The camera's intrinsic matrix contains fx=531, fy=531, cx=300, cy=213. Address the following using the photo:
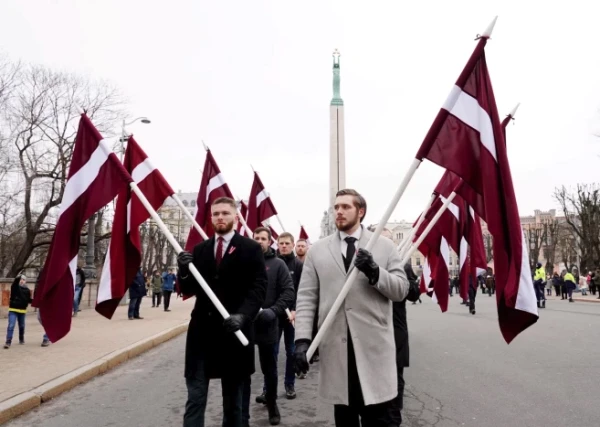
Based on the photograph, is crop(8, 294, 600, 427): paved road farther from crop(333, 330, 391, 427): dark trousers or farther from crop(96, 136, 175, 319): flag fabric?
crop(333, 330, 391, 427): dark trousers

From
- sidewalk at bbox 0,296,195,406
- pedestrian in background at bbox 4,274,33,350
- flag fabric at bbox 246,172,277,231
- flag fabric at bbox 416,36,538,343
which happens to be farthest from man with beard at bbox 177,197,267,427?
pedestrian in background at bbox 4,274,33,350

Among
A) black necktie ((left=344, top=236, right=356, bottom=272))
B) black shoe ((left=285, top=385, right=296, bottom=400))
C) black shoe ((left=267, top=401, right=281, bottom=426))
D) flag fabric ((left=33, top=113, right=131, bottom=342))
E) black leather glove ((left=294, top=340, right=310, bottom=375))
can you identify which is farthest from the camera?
black shoe ((left=285, top=385, right=296, bottom=400))

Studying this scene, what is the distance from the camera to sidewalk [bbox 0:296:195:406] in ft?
22.6

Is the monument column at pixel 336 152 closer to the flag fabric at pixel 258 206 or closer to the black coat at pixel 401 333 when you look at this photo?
the flag fabric at pixel 258 206

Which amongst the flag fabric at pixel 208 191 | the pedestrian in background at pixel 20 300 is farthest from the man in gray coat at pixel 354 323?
the pedestrian in background at pixel 20 300

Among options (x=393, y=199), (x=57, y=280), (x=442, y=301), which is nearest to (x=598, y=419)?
(x=442, y=301)

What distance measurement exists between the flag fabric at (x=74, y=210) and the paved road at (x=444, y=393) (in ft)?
4.58

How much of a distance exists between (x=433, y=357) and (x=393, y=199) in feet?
19.8

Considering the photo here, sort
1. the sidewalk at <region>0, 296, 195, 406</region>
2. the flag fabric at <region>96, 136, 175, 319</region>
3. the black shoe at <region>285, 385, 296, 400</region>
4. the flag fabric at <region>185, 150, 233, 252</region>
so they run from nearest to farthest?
the flag fabric at <region>96, 136, 175, 319</region>
the black shoe at <region>285, 385, 296, 400</region>
the sidewalk at <region>0, 296, 195, 406</region>
the flag fabric at <region>185, 150, 233, 252</region>

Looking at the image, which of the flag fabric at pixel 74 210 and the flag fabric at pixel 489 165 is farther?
the flag fabric at pixel 74 210

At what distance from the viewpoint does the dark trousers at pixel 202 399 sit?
3.72 m

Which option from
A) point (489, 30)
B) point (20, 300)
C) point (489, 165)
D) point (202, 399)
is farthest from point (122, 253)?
point (20, 300)

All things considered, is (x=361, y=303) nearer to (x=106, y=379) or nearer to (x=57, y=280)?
(x=57, y=280)

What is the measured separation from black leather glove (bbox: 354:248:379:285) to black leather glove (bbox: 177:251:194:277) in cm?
141
